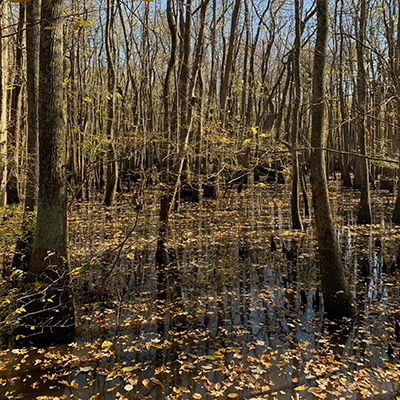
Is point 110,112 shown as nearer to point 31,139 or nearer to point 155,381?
point 31,139

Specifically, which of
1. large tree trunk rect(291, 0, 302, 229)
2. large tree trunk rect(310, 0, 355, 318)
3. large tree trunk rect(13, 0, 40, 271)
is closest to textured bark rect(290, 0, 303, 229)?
large tree trunk rect(291, 0, 302, 229)

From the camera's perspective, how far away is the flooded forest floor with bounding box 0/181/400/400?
3736 millimetres

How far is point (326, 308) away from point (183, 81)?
30.9 ft

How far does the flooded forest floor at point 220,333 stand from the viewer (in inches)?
147

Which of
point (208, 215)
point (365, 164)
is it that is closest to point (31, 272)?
point (208, 215)

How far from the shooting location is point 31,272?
14.7 ft

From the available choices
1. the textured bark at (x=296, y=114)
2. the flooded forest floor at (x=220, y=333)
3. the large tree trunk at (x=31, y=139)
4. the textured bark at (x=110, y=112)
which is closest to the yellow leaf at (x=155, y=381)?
the flooded forest floor at (x=220, y=333)

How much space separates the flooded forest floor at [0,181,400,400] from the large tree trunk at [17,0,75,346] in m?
0.32

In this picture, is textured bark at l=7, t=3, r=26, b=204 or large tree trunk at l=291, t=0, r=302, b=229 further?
large tree trunk at l=291, t=0, r=302, b=229

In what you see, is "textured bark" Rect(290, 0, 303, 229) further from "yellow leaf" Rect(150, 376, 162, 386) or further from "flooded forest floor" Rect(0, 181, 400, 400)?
"yellow leaf" Rect(150, 376, 162, 386)

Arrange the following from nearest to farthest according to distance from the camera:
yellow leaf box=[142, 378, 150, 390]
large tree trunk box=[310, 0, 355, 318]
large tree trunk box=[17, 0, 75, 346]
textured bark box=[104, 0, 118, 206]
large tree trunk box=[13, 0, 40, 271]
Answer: yellow leaf box=[142, 378, 150, 390], large tree trunk box=[17, 0, 75, 346], large tree trunk box=[310, 0, 355, 318], large tree trunk box=[13, 0, 40, 271], textured bark box=[104, 0, 118, 206]

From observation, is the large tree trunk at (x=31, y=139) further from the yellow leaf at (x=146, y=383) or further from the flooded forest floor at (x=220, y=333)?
the yellow leaf at (x=146, y=383)

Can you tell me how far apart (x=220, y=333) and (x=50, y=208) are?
10.00ft

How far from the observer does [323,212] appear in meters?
5.23
